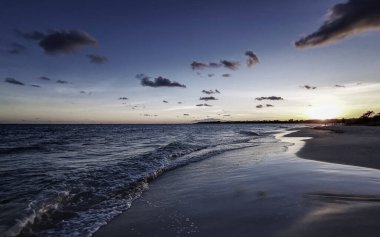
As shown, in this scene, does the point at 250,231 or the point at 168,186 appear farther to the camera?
the point at 168,186

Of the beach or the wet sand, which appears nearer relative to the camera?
the beach

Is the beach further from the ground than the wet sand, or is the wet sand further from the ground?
the wet sand

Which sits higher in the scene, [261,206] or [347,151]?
[347,151]

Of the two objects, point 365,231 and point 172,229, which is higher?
point 365,231

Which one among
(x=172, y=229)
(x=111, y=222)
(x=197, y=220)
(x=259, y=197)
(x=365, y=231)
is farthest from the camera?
(x=259, y=197)

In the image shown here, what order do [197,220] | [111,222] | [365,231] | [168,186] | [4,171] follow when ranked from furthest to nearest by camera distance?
[4,171]
[168,186]
[111,222]
[197,220]
[365,231]

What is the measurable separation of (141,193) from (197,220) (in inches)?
147

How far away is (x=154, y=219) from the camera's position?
6223 mm

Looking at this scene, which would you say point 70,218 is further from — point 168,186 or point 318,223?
point 318,223

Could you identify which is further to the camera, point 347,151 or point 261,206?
point 347,151

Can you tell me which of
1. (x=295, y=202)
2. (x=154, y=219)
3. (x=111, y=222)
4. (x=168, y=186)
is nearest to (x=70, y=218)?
(x=111, y=222)

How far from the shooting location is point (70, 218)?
6.82 metres

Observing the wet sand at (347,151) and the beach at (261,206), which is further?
the wet sand at (347,151)

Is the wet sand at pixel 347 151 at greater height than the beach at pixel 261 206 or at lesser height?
greater
